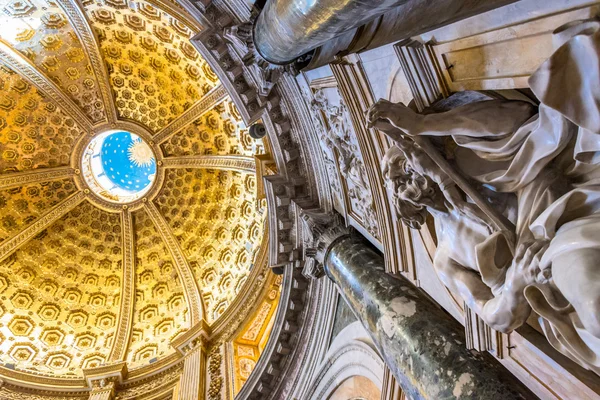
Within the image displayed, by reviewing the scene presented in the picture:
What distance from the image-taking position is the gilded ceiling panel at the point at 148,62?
29.8 feet

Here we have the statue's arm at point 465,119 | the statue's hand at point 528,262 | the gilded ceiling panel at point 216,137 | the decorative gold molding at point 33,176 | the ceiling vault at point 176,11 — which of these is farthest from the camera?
the decorative gold molding at point 33,176

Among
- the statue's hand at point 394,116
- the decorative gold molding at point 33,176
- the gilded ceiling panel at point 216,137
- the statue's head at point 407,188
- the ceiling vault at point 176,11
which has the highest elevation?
the decorative gold molding at point 33,176

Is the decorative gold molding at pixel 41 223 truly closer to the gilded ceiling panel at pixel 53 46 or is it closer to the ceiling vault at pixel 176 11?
the gilded ceiling panel at pixel 53 46

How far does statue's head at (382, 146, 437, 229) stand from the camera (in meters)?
2.39

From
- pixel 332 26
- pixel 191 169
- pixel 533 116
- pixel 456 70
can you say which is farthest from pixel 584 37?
pixel 191 169

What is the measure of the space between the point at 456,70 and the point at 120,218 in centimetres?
1307

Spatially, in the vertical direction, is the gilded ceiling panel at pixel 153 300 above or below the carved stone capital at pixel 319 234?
above

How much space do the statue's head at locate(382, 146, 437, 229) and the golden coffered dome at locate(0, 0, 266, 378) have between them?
671cm

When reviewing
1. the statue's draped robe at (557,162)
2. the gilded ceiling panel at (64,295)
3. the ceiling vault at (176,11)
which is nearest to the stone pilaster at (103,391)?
the gilded ceiling panel at (64,295)

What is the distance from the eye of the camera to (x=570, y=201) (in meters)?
1.59

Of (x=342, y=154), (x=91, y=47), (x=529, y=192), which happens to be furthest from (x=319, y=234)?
(x=91, y=47)

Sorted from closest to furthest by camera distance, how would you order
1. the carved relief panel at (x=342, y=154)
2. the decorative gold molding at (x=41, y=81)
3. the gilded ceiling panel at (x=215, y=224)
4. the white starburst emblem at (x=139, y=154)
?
the carved relief panel at (x=342, y=154) → the gilded ceiling panel at (x=215, y=224) → the decorative gold molding at (x=41, y=81) → the white starburst emblem at (x=139, y=154)

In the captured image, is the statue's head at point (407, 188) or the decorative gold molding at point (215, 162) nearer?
the statue's head at point (407, 188)

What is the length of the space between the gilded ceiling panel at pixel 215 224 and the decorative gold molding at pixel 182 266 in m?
0.17
